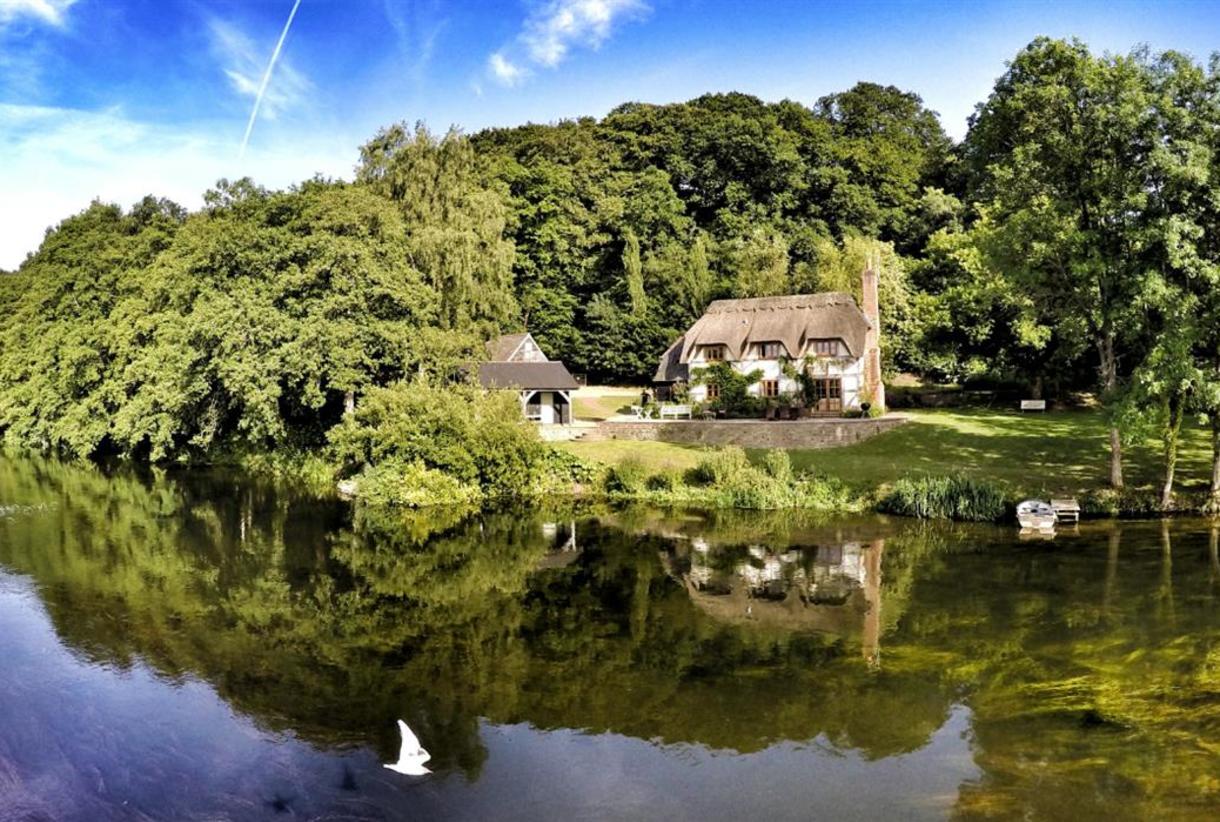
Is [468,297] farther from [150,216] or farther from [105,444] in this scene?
[150,216]

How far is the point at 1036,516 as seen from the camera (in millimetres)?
26594

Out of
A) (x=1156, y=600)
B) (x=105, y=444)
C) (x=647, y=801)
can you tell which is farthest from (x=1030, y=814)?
(x=105, y=444)

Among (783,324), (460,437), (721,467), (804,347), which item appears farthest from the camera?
(783,324)

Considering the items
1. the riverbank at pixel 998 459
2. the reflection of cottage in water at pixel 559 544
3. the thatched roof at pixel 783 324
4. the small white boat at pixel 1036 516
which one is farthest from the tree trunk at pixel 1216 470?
the thatched roof at pixel 783 324

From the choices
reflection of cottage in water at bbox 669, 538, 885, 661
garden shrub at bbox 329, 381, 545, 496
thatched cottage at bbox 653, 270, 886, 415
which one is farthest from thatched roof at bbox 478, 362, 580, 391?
reflection of cottage in water at bbox 669, 538, 885, 661

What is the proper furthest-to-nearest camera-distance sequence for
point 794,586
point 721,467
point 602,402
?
point 602,402
point 721,467
point 794,586

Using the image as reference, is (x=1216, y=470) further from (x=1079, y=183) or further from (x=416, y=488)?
(x=416, y=488)

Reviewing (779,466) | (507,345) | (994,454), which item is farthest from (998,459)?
(507,345)

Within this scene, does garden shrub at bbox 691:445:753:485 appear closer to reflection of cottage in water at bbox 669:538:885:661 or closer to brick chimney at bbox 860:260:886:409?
reflection of cottage in water at bbox 669:538:885:661

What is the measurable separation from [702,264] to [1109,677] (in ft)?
167

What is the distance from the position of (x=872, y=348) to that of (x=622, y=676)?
3523 centimetres

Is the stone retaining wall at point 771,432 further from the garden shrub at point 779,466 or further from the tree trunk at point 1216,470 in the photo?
the tree trunk at point 1216,470

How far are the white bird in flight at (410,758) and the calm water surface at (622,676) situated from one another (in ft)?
0.48

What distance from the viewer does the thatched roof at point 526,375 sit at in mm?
45844
